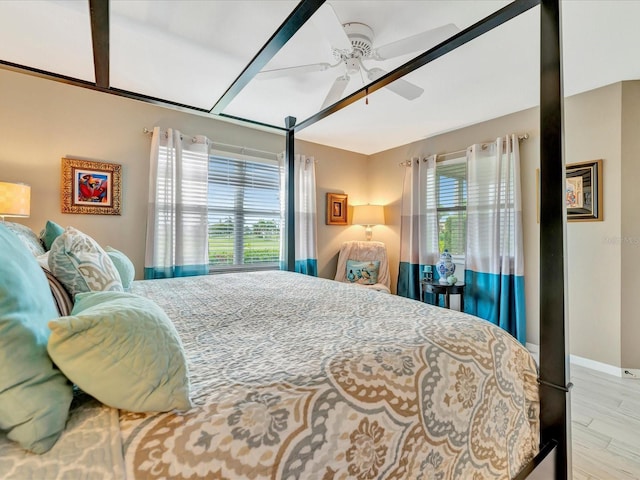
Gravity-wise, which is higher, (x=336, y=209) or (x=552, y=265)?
(x=336, y=209)

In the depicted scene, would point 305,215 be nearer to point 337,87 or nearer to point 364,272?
point 364,272

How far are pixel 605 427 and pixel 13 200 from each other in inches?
160

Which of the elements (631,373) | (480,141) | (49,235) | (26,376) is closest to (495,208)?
(480,141)

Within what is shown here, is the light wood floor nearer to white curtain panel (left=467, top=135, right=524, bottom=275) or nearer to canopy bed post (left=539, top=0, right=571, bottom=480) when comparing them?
canopy bed post (left=539, top=0, right=571, bottom=480)

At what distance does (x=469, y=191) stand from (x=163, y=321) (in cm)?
352

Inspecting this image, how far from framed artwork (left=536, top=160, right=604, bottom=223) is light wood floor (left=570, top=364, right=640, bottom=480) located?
1369mm

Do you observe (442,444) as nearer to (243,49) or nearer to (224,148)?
(243,49)

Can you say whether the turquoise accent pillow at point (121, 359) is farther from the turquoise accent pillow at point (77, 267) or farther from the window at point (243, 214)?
the window at point (243, 214)

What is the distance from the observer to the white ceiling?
172 centimetres

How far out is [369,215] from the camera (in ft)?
14.3

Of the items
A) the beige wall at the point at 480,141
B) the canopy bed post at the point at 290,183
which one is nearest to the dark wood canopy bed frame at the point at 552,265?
the canopy bed post at the point at 290,183

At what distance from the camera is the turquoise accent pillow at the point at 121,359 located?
A: 58 centimetres


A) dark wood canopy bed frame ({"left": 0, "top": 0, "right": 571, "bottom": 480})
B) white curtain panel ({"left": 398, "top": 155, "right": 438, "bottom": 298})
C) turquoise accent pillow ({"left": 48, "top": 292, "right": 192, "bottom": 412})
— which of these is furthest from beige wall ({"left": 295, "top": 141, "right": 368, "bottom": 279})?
turquoise accent pillow ({"left": 48, "top": 292, "right": 192, "bottom": 412})

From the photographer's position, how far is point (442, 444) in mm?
888
